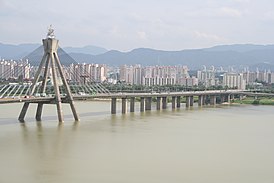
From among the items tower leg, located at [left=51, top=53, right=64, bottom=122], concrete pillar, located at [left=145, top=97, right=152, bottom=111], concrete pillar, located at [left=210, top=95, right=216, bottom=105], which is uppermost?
tower leg, located at [left=51, top=53, right=64, bottom=122]

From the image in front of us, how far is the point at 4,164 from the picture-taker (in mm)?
6938

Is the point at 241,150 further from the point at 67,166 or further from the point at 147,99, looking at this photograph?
the point at 147,99

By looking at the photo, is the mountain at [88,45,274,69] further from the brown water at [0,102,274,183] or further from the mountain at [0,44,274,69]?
the brown water at [0,102,274,183]

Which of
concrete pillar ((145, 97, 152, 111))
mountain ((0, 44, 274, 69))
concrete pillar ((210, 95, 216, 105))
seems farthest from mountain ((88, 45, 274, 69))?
concrete pillar ((145, 97, 152, 111))

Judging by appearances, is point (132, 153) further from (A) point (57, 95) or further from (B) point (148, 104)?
(B) point (148, 104)

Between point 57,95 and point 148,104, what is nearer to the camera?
point 57,95

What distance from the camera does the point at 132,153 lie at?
8.23 meters

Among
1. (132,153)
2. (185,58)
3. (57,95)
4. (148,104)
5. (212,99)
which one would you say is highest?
(185,58)

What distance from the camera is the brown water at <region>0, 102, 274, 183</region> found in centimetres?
646

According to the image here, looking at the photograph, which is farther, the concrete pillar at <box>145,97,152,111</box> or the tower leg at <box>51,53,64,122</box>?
the concrete pillar at <box>145,97,152,111</box>

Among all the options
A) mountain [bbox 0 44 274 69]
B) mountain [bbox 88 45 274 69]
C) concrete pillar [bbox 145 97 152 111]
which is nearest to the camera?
concrete pillar [bbox 145 97 152 111]

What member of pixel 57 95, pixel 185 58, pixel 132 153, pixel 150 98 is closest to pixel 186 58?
pixel 185 58

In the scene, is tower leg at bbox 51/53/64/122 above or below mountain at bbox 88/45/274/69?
below

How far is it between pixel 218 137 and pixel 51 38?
220 inches
